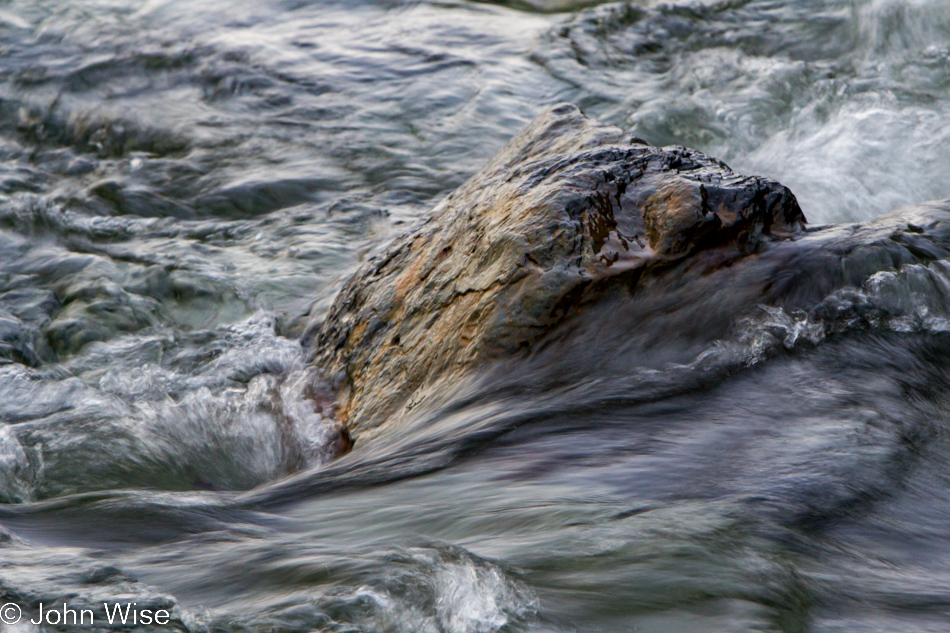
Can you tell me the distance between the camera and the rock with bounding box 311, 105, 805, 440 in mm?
2994

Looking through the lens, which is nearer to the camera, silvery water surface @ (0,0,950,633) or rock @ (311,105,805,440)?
silvery water surface @ (0,0,950,633)

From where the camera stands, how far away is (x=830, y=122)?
20.2 ft

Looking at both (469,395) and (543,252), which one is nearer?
(469,395)

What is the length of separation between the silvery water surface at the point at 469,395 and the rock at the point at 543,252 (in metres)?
0.22

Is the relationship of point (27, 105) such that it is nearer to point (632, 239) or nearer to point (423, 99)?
point (423, 99)

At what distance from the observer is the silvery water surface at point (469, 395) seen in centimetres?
198

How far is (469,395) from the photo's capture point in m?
2.89

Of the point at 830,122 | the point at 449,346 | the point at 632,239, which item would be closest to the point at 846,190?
the point at 830,122

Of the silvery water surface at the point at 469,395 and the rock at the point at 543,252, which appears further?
the rock at the point at 543,252

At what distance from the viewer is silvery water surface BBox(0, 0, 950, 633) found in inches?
77.8

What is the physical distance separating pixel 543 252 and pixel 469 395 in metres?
0.52

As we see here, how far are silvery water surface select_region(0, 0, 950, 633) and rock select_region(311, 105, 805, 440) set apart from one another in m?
0.22

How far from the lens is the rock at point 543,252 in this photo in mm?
2994

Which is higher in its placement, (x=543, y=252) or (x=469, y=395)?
(x=543, y=252)
